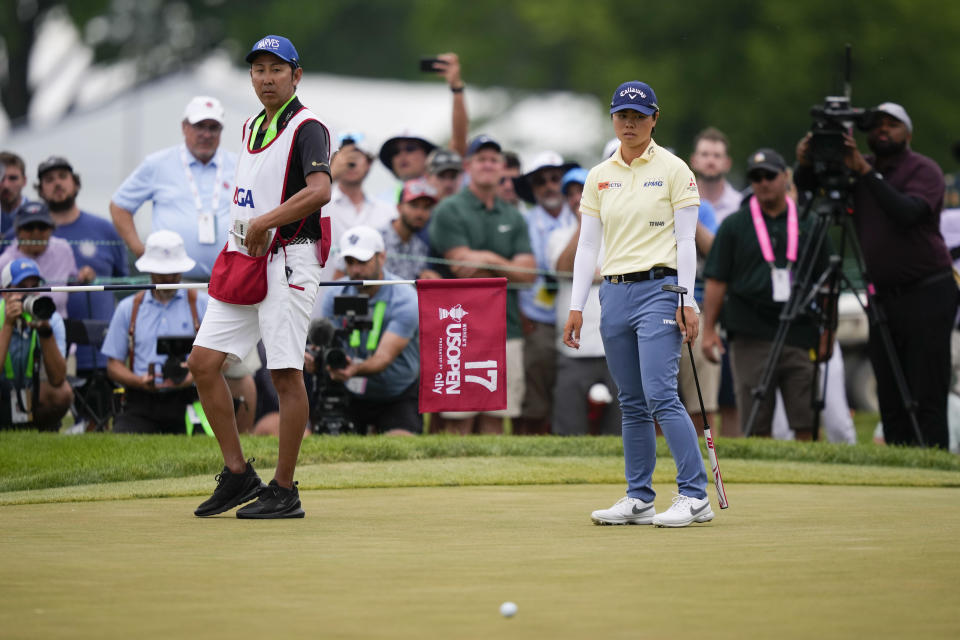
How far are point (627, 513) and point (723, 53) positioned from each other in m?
32.1

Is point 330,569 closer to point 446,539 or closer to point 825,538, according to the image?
point 446,539

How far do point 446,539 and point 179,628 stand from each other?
2.30 m

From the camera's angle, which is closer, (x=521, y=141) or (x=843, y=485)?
(x=843, y=485)

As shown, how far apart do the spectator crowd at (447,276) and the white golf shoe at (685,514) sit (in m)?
3.25

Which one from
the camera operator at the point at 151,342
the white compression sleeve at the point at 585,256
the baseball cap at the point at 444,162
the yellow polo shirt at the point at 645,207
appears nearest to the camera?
the yellow polo shirt at the point at 645,207

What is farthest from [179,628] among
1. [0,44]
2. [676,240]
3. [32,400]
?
[0,44]

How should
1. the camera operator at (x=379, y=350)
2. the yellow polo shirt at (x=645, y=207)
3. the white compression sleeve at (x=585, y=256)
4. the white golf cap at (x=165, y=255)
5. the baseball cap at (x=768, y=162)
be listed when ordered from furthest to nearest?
1. the baseball cap at (x=768, y=162)
2. the camera operator at (x=379, y=350)
3. the white golf cap at (x=165, y=255)
4. the white compression sleeve at (x=585, y=256)
5. the yellow polo shirt at (x=645, y=207)

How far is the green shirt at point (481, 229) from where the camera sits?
13477mm

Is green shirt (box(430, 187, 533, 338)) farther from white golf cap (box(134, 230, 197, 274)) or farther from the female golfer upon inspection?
the female golfer

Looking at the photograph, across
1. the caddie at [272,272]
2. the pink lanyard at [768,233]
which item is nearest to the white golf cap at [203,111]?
the pink lanyard at [768,233]

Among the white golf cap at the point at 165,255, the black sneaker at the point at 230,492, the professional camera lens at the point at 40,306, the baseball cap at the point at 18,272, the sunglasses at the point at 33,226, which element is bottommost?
the black sneaker at the point at 230,492

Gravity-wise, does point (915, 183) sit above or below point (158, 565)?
above

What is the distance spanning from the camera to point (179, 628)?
501 cm

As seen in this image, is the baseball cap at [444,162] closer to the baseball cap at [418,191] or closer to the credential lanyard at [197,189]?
A: the baseball cap at [418,191]
